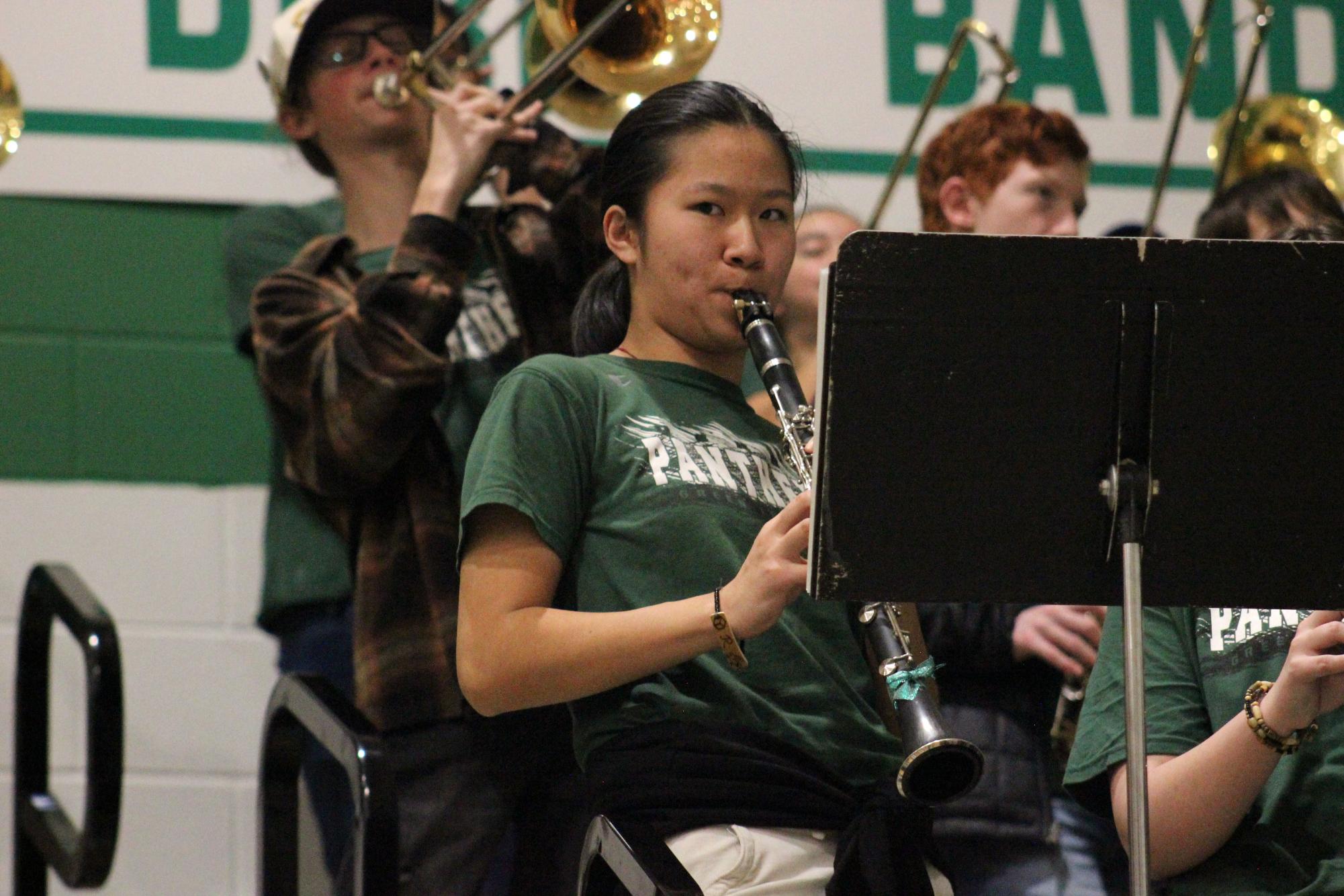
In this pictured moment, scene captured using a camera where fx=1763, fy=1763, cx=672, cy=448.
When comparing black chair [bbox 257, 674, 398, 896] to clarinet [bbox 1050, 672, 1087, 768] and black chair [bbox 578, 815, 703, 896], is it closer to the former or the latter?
black chair [bbox 578, 815, 703, 896]

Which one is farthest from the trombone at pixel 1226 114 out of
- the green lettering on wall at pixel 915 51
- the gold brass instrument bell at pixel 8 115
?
the gold brass instrument bell at pixel 8 115

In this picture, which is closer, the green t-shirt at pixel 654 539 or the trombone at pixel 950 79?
the green t-shirt at pixel 654 539

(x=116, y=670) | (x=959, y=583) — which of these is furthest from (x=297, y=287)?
(x=959, y=583)

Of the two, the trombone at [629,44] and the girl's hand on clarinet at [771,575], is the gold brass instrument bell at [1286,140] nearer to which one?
the trombone at [629,44]

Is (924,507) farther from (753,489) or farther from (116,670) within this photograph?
(116,670)

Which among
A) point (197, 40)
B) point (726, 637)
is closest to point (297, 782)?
point (726, 637)

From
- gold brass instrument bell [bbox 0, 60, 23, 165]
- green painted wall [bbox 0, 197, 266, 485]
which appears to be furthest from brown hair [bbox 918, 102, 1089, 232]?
gold brass instrument bell [bbox 0, 60, 23, 165]

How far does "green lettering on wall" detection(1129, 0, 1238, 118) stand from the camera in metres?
3.38

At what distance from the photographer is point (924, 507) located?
141 centimetres

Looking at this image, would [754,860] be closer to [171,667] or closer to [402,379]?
[402,379]

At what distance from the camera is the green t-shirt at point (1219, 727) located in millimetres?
1610

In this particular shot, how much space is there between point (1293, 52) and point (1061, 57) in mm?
495

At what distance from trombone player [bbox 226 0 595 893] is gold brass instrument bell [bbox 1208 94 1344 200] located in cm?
137

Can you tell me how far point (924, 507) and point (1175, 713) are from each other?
44cm
